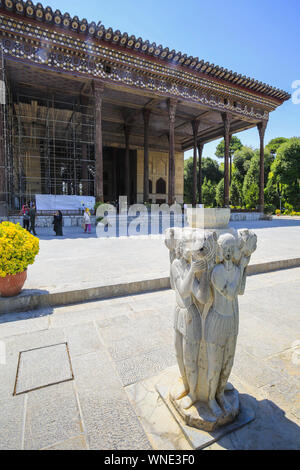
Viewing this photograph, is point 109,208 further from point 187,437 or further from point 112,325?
point 187,437

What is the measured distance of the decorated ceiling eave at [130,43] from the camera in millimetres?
11336

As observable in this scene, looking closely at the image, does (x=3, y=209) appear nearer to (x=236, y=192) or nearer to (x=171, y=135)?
(x=171, y=135)

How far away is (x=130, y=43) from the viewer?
45.4 ft

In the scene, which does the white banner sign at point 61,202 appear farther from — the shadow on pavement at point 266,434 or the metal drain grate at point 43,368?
the shadow on pavement at point 266,434

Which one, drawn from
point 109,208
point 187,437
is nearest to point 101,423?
point 187,437

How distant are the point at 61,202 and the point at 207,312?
13768mm

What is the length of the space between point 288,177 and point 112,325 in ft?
107

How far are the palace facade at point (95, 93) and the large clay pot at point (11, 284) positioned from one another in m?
10.0

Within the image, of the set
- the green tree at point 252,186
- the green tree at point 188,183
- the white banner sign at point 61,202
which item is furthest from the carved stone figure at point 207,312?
the green tree at point 188,183

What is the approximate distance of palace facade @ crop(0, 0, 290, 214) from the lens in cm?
1214

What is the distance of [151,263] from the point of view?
553 centimetres

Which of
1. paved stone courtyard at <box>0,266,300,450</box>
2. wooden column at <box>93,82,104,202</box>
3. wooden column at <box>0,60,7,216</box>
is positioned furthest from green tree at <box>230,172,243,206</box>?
paved stone courtyard at <box>0,266,300,450</box>

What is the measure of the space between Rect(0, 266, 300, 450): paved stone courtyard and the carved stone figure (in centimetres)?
18

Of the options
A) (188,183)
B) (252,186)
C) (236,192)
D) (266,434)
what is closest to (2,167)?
(266,434)
